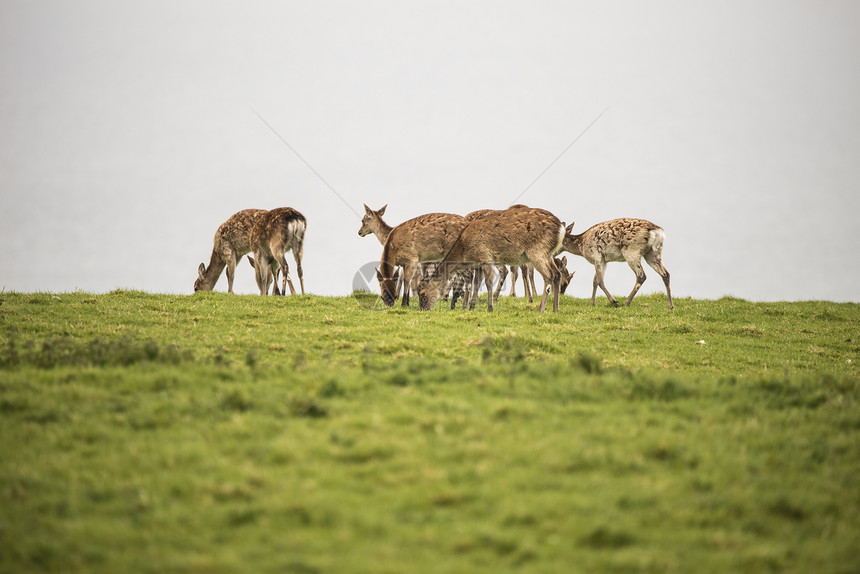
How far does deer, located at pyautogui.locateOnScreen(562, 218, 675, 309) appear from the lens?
63.3 ft

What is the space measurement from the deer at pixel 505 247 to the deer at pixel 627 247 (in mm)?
2986

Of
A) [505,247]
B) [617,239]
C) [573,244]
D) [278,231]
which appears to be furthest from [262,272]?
[617,239]

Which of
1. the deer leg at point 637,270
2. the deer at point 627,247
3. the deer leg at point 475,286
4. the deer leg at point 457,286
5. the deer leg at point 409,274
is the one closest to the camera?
the deer leg at point 475,286

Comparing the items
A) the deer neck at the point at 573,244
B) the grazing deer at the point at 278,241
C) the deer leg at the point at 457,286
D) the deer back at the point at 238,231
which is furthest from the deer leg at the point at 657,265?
the deer back at the point at 238,231

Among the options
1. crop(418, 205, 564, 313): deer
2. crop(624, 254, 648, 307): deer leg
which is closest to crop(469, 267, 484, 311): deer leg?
crop(418, 205, 564, 313): deer

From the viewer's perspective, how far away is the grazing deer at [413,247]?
61.2 ft

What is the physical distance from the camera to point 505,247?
17.3 metres

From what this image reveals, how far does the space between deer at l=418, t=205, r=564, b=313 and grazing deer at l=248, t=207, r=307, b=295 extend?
491 cm

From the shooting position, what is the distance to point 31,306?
49.2ft

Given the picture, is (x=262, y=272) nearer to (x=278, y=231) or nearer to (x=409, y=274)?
(x=278, y=231)

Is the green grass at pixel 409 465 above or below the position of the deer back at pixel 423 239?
below

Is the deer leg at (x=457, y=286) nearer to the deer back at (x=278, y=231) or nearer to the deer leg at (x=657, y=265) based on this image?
the deer back at (x=278, y=231)

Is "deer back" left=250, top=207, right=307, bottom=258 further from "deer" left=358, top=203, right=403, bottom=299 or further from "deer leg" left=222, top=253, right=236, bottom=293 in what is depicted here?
"deer" left=358, top=203, right=403, bottom=299

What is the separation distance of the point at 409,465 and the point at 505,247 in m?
12.0
